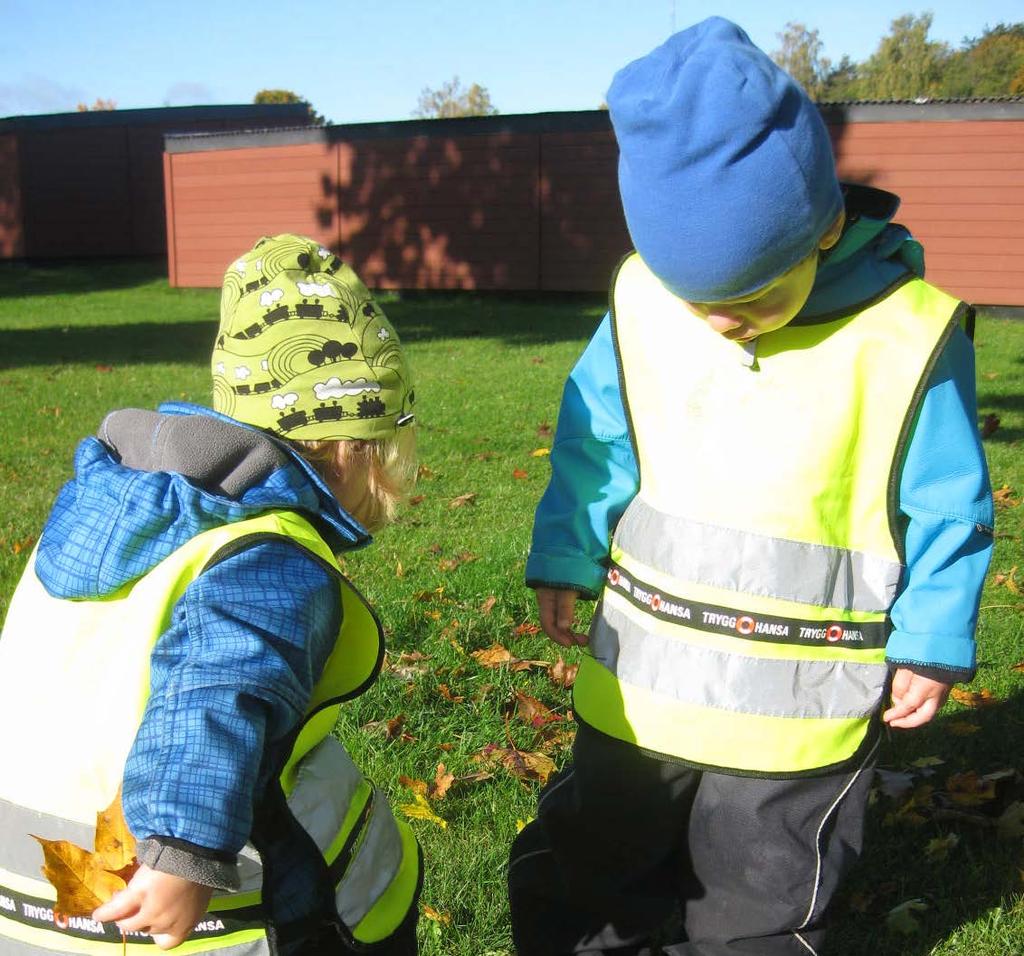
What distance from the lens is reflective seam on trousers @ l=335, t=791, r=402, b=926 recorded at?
182 centimetres

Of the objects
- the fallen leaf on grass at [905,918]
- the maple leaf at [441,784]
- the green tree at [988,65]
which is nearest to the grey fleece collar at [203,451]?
the maple leaf at [441,784]

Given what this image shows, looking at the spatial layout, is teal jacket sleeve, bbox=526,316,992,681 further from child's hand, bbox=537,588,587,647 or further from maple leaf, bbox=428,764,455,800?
maple leaf, bbox=428,764,455,800

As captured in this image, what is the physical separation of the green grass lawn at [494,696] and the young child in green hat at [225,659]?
101cm

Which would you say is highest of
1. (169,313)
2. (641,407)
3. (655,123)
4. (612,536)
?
(655,123)

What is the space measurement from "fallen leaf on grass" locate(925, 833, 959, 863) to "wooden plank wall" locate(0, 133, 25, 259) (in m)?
30.2

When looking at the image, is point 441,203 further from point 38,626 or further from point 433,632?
point 38,626

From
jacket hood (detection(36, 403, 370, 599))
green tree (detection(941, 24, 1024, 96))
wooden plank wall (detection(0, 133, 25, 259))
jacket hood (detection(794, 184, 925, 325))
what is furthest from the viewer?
Result: green tree (detection(941, 24, 1024, 96))

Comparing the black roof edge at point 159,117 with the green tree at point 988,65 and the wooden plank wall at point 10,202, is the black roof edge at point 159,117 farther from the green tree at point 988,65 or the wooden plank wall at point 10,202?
the green tree at point 988,65

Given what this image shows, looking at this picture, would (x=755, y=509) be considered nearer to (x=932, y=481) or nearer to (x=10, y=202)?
(x=932, y=481)

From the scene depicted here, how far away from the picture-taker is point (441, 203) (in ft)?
70.9

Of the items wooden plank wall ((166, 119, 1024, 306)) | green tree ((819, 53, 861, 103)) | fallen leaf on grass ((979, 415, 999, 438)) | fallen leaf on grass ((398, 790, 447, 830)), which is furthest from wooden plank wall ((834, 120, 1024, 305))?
green tree ((819, 53, 861, 103))

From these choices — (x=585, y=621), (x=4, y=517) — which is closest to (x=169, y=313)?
(x=4, y=517)

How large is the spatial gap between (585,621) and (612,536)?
2.04 metres

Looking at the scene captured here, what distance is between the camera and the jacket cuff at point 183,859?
4.56 feet
